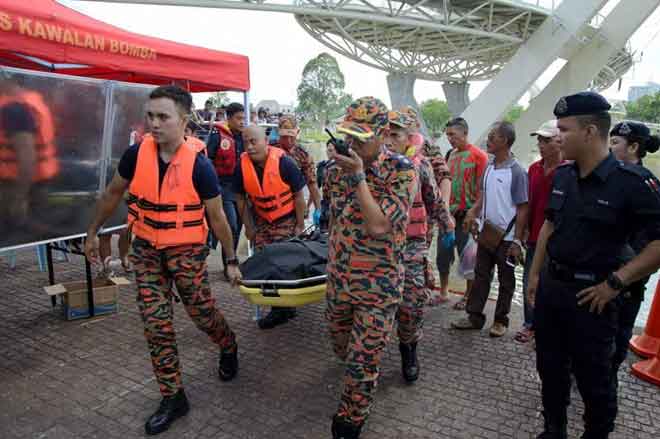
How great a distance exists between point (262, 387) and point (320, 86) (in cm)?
7288

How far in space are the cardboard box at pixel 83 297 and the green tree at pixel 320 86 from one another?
68393 millimetres

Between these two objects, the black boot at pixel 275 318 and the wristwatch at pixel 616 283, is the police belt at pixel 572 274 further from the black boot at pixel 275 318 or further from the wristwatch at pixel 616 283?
the black boot at pixel 275 318

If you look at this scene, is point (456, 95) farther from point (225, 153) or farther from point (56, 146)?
point (56, 146)

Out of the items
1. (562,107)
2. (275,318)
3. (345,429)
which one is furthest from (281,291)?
(562,107)

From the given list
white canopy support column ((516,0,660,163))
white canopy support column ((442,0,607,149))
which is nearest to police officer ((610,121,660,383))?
white canopy support column ((442,0,607,149))

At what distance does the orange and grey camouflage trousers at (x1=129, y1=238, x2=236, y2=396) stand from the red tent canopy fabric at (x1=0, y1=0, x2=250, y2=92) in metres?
2.08

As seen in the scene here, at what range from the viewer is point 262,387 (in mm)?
3299

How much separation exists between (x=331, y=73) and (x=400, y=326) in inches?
2915

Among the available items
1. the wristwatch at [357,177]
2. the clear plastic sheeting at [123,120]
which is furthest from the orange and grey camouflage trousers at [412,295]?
the clear plastic sheeting at [123,120]

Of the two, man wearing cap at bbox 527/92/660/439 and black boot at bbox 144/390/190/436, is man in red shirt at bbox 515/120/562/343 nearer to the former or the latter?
man wearing cap at bbox 527/92/660/439

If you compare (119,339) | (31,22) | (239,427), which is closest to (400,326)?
(239,427)

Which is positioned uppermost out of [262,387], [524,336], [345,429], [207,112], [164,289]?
[207,112]

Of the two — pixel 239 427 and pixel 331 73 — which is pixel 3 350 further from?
pixel 331 73

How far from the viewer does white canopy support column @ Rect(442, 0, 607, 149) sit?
57.3ft
